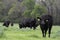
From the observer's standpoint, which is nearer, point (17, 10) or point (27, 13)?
point (27, 13)

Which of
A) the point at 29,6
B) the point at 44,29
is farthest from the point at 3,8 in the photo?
the point at 44,29

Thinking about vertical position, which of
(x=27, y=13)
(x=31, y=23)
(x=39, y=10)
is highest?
(x=31, y=23)

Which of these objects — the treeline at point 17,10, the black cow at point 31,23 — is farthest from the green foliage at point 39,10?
the black cow at point 31,23

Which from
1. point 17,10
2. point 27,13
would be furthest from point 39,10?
point 17,10

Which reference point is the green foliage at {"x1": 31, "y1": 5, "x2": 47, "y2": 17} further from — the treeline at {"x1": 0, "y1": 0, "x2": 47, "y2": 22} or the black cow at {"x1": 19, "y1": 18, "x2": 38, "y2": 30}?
the black cow at {"x1": 19, "y1": 18, "x2": 38, "y2": 30}

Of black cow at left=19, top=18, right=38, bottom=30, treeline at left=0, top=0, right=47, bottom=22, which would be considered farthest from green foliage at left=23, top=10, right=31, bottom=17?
black cow at left=19, top=18, right=38, bottom=30

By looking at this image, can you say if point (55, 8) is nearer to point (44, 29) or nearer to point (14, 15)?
point (14, 15)

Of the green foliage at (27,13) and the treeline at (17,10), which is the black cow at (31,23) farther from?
the green foliage at (27,13)

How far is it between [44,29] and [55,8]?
37.0m

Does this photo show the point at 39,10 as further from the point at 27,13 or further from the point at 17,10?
the point at 17,10

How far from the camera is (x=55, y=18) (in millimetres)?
48031

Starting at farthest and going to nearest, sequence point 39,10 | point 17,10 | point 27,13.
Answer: point 17,10, point 27,13, point 39,10

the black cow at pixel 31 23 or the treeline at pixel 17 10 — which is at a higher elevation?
the black cow at pixel 31 23

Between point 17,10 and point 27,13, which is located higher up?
point 27,13
